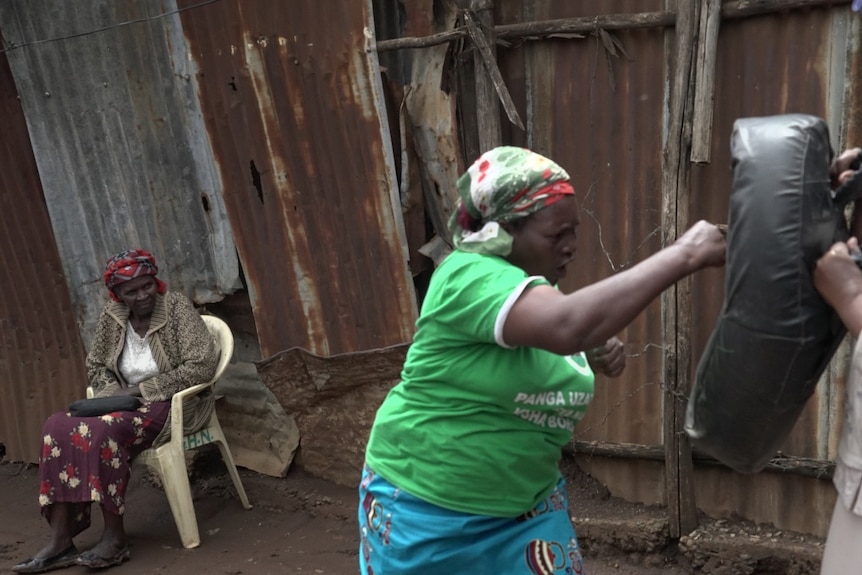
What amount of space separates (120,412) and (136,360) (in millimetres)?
370

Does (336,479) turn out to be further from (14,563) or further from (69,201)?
(69,201)

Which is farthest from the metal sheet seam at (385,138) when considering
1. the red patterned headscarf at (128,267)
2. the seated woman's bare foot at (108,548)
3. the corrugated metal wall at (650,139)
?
the seated woman's bare foot at (108,548)

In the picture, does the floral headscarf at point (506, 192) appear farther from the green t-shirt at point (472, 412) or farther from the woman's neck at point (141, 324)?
the woman's neck at point (141, 324)

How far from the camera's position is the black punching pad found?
1.70 metres

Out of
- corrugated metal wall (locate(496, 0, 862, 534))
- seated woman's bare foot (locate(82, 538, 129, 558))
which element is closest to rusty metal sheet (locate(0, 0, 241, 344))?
seated woman's bare foot (locate(82, 538, 129, 558))

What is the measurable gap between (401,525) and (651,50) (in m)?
2.21

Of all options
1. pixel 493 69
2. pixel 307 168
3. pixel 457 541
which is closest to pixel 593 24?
pixel 493 69

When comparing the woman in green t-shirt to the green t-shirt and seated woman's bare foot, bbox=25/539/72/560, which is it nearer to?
the green t-shirt

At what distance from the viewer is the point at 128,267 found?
4645 millimetres

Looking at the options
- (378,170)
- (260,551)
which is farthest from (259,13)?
(260,551)

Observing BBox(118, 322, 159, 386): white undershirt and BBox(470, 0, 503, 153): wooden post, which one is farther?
BBox(118, 322, 159, 386): white undershirt

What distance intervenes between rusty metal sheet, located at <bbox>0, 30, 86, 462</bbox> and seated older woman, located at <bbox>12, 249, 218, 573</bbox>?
1027 millimetres

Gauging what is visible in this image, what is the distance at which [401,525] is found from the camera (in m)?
2.08

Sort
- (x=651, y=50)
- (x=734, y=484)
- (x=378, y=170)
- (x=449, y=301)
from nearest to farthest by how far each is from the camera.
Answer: (x=449, y=301) < (x=651, y=50) < (x=734, y=484) < (x=378, y=170)
